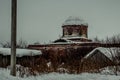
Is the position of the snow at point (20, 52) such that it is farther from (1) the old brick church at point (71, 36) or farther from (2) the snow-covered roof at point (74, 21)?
(2) the snow-covered roof at point (74, 21)

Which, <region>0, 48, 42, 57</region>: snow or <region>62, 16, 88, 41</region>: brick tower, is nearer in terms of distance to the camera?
<region>0, 48, 42, 57</region>: snow

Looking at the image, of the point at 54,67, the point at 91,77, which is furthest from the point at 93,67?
the point at 91,77

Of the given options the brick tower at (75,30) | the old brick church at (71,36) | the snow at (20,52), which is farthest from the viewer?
the brick tower at (75,30)

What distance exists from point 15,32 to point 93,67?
8.47 meters

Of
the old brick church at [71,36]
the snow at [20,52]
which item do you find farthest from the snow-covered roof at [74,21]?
the snow at [20,52]

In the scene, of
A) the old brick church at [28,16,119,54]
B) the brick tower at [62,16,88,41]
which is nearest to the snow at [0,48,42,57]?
the old brick church at [28,16,119,54]

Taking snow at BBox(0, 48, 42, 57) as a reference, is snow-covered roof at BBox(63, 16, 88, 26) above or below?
above

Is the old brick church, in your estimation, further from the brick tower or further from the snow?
the snow

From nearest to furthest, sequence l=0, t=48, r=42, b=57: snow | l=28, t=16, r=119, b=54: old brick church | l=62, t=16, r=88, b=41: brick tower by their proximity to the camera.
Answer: l=0, t=48, r=42, b=57: snow
l=28, t=16, r=119, b=54: old brick church
l=62, t=16, r=88, b=41: brick tower

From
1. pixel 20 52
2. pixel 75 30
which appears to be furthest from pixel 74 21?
pixel 20 52

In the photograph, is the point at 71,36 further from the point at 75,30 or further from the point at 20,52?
the point at 20,52

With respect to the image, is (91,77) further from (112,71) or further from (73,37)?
(73,37)

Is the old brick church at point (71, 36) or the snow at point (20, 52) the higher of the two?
the old brick church at point (71, 36)

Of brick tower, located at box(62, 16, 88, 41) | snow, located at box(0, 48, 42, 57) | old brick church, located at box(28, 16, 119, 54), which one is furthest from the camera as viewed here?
brick tower, located at box(62, 16, 88, 41)
